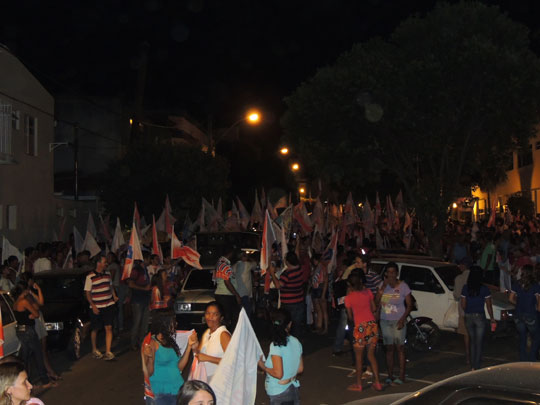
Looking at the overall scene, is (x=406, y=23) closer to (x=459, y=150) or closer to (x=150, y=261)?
(x=459, y=150)

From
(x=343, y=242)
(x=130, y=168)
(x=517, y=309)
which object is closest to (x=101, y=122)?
(x=130, y=168)

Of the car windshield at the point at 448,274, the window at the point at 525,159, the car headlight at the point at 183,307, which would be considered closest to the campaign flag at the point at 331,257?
the car windshield at the point at 448,274

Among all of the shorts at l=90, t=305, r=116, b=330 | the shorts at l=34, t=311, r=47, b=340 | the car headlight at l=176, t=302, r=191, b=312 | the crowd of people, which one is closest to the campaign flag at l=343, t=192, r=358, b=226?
the crowd of people

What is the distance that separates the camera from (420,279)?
14008 mm

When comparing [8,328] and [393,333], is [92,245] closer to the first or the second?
[8,328]

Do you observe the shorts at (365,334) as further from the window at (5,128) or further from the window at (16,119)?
the window at (16,119)

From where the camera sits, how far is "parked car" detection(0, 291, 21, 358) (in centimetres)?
940

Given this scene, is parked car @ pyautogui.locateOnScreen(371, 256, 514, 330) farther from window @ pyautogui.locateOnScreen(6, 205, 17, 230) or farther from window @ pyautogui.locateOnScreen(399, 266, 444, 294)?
window @ pyautogui.locateOnScreen(6, 205, 17, 230)

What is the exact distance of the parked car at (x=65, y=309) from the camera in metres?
12.2

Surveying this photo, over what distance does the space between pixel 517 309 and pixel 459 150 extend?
1171cm

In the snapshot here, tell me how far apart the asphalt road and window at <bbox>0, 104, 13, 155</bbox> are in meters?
9.20

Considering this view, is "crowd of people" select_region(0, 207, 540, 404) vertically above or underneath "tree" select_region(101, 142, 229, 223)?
underneath

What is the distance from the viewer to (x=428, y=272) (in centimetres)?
1391

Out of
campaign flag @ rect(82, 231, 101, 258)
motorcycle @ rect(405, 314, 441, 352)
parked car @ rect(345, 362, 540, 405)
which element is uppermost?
campaign flag @ rect(82, 231, 101, 258)
